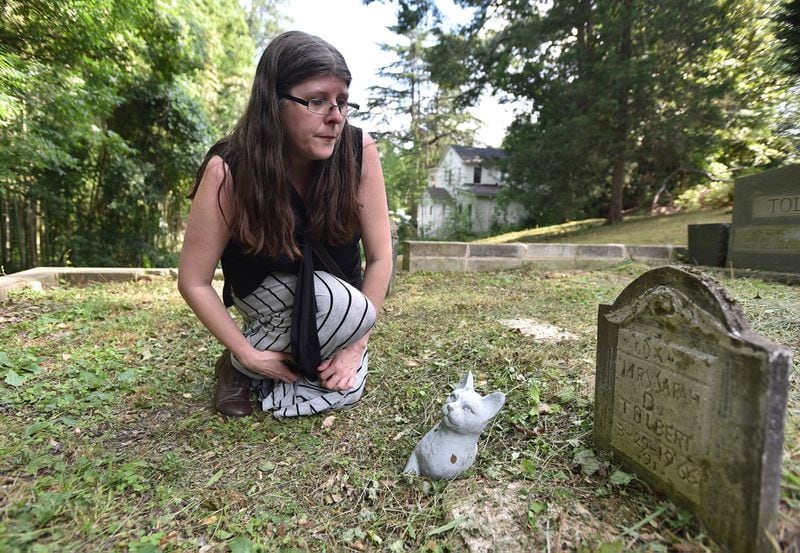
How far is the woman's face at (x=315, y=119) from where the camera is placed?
1608 mm

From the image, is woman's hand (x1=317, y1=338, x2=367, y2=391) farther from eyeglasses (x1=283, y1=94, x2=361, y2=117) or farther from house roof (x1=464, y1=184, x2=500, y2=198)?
house roof (x1=464, y1=184, x2=500, y2=198)

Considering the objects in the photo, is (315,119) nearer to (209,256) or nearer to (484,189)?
(209,256)

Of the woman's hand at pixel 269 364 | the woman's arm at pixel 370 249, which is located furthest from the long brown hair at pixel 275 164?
the woman's hand at pixel 269 364

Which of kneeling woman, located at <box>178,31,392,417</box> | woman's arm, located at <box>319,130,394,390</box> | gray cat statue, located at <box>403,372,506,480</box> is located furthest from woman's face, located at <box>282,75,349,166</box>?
gray cat statue, located at <box>403,372,506,480</box>

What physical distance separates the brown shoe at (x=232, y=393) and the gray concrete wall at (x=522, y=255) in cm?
392

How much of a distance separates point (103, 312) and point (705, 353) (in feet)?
13.0

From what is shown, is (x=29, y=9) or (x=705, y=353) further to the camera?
(x=29, y=9)

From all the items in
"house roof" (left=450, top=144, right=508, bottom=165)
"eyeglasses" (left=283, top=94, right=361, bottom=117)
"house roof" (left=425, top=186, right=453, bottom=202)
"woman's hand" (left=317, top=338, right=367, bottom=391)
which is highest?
"house roof" (left=450, top=144, right=508, bottom=165)

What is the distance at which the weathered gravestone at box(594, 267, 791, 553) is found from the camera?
967mm

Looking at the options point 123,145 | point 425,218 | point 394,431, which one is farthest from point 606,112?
point 425,218

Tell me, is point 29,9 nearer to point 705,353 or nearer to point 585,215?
point 705,353

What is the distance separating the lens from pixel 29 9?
13.3 feet

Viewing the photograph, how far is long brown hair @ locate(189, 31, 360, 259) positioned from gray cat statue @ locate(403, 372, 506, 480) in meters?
0.88

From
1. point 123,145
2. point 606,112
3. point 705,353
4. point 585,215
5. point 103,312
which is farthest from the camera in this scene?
point 585,215
